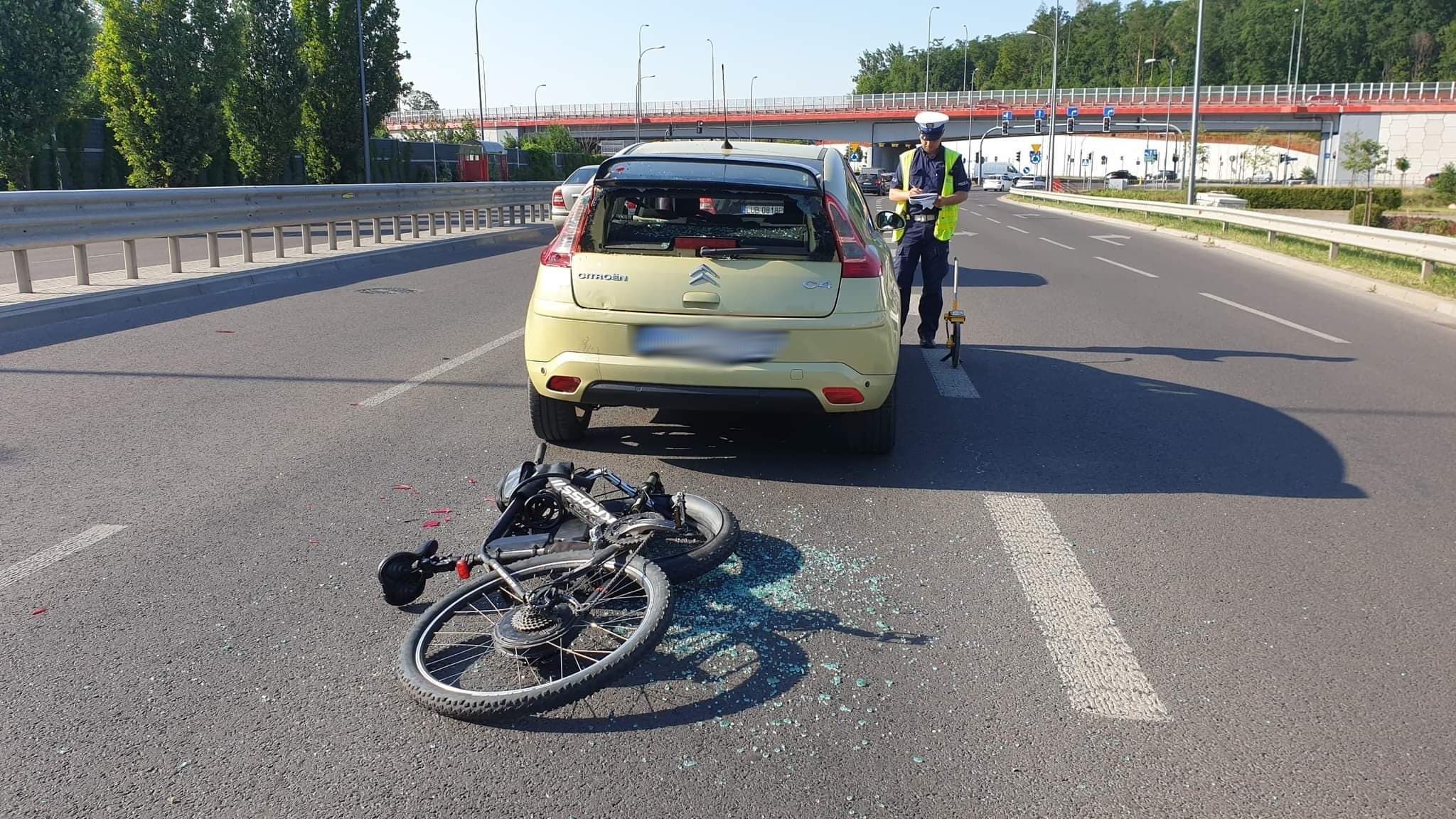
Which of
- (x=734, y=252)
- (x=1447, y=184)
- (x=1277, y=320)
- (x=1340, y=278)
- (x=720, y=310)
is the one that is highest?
(x=1447, y=184)

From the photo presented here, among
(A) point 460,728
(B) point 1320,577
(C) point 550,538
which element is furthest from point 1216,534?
(A) point 460,728

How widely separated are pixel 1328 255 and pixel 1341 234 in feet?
4.40

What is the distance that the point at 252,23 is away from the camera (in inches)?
1353

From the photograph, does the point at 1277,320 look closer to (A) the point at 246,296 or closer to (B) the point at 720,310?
(B) the point at 720,310

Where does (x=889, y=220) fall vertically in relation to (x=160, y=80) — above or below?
below

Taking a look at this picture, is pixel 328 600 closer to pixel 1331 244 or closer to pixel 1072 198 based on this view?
pixel 1331 244

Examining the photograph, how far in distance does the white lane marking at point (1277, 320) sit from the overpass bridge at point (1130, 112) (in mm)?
65662

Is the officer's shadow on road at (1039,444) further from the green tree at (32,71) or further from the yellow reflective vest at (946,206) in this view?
the green tree at (32,71)

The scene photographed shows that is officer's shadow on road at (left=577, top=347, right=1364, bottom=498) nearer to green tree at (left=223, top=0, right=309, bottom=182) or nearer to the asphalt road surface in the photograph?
the asphalt road surface

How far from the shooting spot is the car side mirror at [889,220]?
7316 mm

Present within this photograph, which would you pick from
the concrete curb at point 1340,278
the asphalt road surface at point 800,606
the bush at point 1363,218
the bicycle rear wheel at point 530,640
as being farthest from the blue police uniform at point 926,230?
the bush at point 1363,218

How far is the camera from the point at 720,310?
5.29 metres

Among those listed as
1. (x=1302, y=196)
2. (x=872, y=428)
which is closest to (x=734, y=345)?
(x=872, y=428)

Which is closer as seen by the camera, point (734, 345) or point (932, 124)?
point (734, 345)
